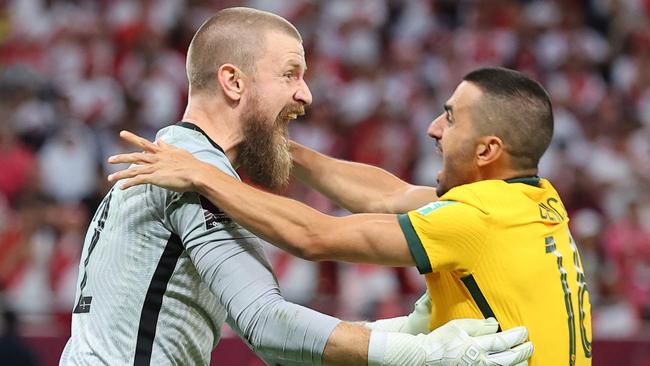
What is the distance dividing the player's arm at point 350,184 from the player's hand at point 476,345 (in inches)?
49.2

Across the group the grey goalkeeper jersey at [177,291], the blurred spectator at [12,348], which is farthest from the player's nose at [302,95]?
the blurred spectator at [12,348]

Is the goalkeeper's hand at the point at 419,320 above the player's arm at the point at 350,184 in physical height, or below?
below

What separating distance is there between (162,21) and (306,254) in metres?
9.77

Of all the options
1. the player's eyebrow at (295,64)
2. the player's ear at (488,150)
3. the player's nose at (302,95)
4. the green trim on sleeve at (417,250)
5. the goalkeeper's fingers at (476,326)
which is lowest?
the goalkeeper's fingers at (476,326)

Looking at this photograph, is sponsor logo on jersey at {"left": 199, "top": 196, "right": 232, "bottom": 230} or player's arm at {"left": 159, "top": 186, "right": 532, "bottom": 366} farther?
sponsor logo on jersey at {"left": 199, "top": 196, "right": 232, "bottom": 230}

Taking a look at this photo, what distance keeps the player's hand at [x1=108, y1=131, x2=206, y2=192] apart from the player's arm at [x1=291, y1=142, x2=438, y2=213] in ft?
3.89

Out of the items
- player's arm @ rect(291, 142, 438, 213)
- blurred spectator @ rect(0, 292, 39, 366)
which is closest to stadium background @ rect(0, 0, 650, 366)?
blurred spectator @ rect(0, 292, 39, 366)

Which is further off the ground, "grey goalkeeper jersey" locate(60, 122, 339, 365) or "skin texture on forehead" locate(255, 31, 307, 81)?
"skin texture on forehead" locate(255, 31, 307, 81)

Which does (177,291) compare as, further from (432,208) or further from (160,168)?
(432,208)

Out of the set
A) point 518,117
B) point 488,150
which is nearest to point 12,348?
point 488,150

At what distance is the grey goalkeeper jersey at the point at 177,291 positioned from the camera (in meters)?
3.54

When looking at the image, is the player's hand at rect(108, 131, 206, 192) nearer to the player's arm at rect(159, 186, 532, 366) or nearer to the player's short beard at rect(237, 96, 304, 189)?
the player's arm at rect(159, 186, 532, 366)

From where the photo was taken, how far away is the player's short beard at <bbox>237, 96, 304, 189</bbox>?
13.1 feet

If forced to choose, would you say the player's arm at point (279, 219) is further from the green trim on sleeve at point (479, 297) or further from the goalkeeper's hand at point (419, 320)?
the goalkeeper's hand at point (419, 320)
